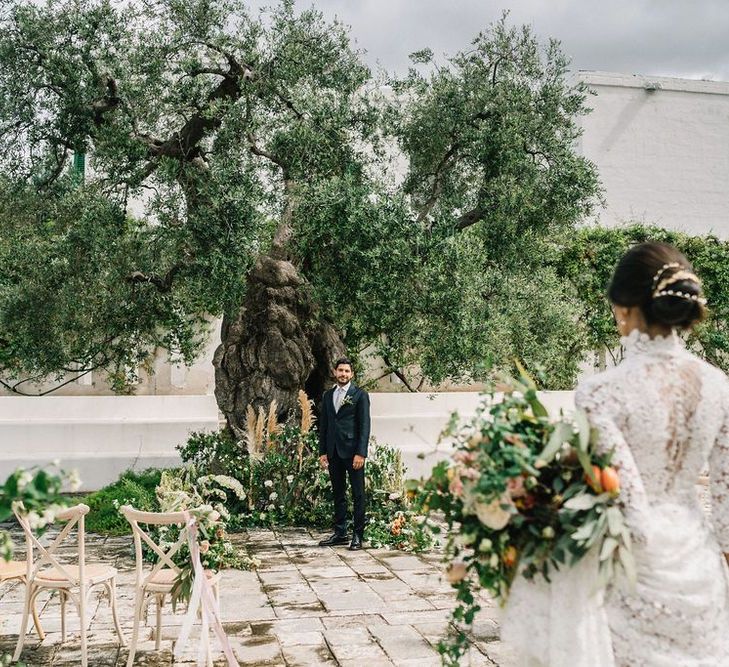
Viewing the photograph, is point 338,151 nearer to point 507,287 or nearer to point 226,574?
point 507,287

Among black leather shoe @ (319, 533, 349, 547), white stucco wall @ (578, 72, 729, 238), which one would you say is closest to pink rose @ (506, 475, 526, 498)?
black leather shoe @ (319, 533, 349, 547)

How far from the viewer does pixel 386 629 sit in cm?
602

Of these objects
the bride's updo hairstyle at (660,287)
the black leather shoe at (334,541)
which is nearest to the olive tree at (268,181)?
the black leather shoe at (334,541)

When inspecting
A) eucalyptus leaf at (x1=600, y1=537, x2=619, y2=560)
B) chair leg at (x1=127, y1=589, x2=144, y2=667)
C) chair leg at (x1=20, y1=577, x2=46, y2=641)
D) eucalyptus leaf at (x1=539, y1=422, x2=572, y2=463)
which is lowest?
chair leg at (x1=20, y1=577, x2=46, y2=641)

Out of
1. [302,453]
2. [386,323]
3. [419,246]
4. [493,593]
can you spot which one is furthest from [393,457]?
[493,593]

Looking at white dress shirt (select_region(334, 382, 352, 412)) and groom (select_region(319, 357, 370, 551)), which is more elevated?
white dress shirt (select_region(334, 382, 352, 412))

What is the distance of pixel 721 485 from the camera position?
9.98ft

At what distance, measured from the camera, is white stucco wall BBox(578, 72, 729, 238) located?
67.6ft

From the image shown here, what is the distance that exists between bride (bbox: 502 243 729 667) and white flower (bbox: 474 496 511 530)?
28cm

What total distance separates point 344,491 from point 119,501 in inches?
122

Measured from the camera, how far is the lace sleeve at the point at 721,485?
3.02m

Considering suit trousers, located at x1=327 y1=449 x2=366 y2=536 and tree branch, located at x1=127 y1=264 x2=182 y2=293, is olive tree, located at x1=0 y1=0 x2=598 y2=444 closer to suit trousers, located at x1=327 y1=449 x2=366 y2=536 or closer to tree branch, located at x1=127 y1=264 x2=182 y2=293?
tree branch, located at x1=127 y1=264 x2=182 y2=293

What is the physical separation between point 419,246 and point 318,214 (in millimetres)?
1061

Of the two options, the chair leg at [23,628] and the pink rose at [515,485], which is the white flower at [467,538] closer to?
the pink rose at [515,485]
